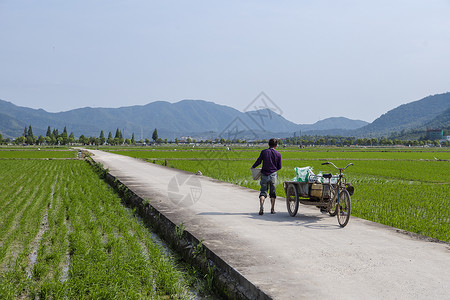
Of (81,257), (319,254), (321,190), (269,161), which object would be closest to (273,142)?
(269,161)

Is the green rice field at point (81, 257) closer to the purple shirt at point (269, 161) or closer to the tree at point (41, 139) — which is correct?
the purple shirt at point (269, 161)

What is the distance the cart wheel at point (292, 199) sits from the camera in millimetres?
9250

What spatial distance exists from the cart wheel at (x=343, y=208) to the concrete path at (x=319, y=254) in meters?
0.16

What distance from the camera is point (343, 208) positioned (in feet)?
28.2

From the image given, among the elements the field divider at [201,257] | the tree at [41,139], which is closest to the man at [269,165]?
the field divider at [201,257]

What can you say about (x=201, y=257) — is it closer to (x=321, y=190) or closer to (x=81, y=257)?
(x=81, y=257)

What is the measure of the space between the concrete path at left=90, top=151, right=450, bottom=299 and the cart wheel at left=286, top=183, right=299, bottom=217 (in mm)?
171

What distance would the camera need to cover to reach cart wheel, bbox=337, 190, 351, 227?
8281 millimetres

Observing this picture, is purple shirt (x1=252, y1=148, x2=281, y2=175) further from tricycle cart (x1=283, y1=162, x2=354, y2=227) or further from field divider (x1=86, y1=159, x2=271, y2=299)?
field divider (x1=86, y1=159, x2=271, y2=299)

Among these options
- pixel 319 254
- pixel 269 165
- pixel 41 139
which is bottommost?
pixel 319 254

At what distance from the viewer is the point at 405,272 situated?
528cm

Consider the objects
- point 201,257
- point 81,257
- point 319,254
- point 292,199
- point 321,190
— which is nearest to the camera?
point 319,254

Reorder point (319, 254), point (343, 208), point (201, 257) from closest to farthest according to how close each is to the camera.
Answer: point (319, 254), point (201, 257), point (343, 208)

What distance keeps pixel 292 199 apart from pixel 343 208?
128 cm
